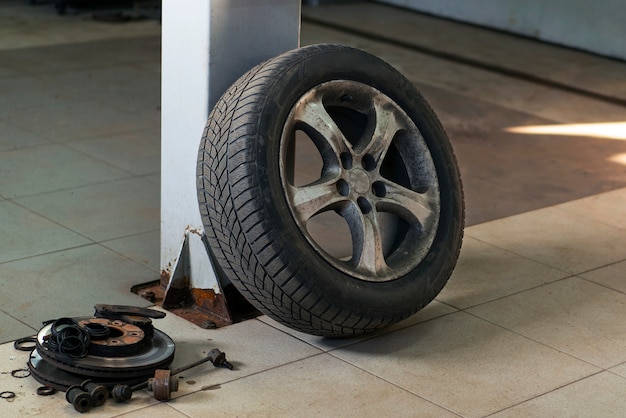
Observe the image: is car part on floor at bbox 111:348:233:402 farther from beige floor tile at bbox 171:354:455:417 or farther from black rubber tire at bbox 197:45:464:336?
black rubber tire at bbox 197:45:464:336

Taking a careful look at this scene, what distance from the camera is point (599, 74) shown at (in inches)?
373

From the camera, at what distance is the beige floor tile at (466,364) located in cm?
387

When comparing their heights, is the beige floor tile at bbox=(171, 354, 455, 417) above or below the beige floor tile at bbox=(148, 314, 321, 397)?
above

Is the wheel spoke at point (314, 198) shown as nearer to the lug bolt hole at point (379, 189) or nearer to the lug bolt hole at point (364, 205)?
the lug bolt hole at point (364, 205)

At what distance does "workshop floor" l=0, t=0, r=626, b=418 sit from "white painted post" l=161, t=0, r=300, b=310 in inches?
12.5

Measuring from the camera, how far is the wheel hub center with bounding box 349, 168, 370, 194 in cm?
430

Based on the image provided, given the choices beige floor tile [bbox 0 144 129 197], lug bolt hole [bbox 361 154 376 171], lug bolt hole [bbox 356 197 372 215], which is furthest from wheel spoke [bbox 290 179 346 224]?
beige floor tile [bbox 0 144 129 197]

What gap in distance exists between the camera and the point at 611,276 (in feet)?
16.6

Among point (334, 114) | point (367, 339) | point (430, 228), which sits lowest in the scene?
point (367, 339)

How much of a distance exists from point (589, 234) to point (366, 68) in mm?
1861

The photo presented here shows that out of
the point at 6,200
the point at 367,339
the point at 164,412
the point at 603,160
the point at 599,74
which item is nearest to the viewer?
the point at 164,412

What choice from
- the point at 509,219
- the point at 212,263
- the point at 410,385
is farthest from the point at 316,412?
the point at 509,219

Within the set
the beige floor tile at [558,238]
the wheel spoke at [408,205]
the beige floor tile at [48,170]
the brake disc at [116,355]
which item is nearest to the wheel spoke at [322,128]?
the wheel spoke at [408,205]

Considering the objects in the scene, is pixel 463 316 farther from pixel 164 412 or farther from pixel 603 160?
pixel 603 160
